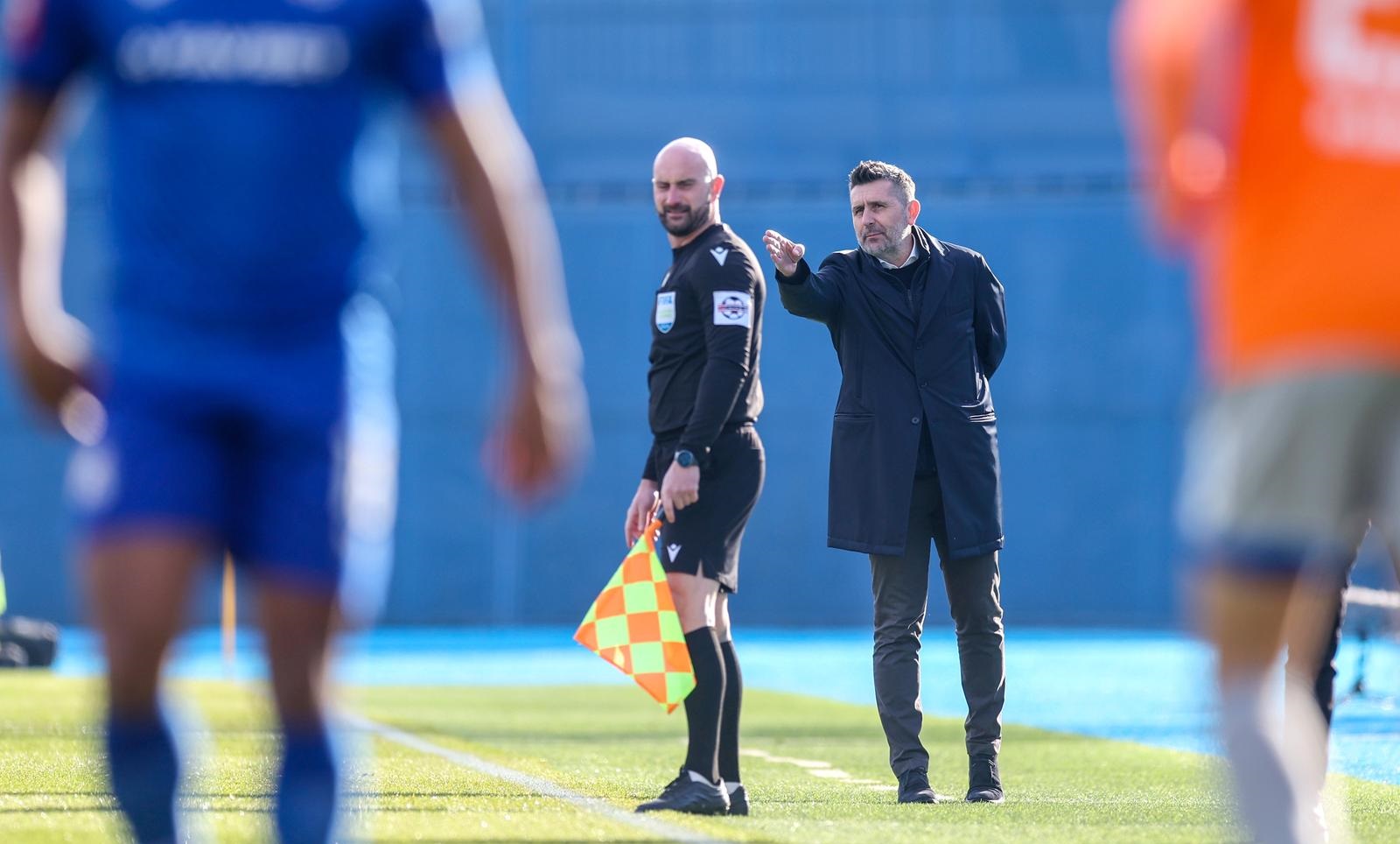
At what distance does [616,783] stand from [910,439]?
1.68m

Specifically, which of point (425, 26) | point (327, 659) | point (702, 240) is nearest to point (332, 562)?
point (327, 659)

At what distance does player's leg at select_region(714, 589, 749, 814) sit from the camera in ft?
21.2

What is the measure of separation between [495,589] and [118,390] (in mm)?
23014

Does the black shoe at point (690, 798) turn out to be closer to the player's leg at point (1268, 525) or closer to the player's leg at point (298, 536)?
the player's leg at point (298, 536)

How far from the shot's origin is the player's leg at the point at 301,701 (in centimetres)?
301

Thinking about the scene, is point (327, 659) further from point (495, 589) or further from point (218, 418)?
point (495, 589)

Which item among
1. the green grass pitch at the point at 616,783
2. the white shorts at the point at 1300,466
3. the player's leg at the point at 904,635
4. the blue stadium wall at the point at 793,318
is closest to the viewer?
the white shorts at the point at 1300,466

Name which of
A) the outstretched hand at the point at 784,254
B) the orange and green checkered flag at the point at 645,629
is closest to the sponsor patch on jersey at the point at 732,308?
the outstretched hand at the point at 784,254

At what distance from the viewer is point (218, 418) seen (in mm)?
2961

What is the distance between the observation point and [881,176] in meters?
7.33

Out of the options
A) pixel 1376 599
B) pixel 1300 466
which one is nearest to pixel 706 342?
pixel 1300 466

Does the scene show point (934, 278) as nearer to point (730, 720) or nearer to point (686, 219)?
point (686, 219)

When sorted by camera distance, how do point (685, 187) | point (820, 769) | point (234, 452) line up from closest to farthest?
point (234, 452) → point (685, 187) → point (820, 769)

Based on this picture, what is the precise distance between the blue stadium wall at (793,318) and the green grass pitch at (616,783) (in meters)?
13.2
